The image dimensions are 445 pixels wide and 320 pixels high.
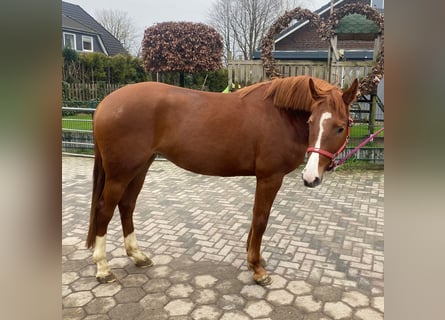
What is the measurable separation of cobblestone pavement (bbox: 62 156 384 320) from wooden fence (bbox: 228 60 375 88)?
259 cm

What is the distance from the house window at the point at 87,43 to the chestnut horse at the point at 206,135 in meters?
21.9

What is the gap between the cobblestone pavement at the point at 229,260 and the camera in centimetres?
233

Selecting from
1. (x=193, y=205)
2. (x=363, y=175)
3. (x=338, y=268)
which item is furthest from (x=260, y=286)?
(x=363, y=175)

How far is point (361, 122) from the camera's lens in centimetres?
718

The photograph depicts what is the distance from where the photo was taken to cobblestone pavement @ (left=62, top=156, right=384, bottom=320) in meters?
2.33

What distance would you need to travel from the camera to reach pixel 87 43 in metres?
22.0

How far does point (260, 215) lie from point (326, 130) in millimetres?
915

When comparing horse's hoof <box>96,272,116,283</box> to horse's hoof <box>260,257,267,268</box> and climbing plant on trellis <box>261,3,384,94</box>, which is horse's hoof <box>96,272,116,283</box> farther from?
climbing plant on trellis <box>261,3,384,94</box>

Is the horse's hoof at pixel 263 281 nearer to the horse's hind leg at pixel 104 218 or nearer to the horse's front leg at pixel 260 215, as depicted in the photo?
the horse's front leg at pixel 260 215

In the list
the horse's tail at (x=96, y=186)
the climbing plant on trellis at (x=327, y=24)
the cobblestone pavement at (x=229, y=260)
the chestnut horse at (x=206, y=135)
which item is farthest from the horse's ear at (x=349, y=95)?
the climbing plant on trellis at (x=327, y=24)

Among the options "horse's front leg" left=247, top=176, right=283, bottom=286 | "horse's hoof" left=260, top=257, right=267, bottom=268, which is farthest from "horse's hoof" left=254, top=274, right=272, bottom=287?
"horse's hoof" left=260, top=257, right=267, bottom=268
